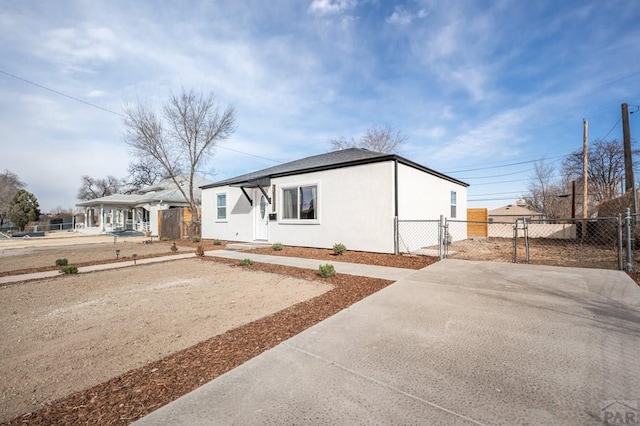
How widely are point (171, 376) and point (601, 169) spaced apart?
34548mm

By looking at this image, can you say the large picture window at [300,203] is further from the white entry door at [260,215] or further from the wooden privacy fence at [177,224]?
the wooden privacy fence at [177,224]

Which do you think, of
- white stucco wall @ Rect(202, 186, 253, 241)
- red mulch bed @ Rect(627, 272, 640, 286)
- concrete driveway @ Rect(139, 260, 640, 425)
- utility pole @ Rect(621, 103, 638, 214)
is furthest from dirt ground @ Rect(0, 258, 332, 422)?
utility pole @ Rect(621, 103, 638, 214)

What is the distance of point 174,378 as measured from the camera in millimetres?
2176

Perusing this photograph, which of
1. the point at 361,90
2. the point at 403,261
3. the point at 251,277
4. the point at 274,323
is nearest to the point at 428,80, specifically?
the point at 361,90

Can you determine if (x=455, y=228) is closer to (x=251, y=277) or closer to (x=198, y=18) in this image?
(x=251, y=277)

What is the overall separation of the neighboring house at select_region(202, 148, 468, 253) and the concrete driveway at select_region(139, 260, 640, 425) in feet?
16.9

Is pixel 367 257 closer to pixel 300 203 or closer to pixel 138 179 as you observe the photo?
pixel 300 203

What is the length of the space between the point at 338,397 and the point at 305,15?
35.7 feet

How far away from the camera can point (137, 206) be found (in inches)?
1013

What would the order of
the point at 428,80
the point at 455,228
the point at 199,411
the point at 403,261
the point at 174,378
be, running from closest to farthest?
the point at 199,411
the point at 174,378
the point at 403,261
the point at 428,80
the point at 455,228

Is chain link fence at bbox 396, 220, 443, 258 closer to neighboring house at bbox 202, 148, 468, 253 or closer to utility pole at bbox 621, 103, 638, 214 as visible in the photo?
neighboring house at bbox 202, 148, 468, 253

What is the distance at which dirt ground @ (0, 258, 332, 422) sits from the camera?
2.29m

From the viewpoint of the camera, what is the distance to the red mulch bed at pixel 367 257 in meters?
7.08

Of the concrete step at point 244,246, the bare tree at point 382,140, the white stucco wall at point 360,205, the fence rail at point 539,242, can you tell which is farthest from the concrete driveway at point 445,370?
the bare tree at point 382,140
